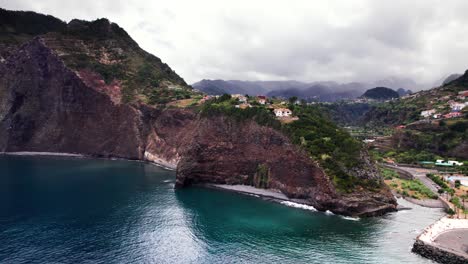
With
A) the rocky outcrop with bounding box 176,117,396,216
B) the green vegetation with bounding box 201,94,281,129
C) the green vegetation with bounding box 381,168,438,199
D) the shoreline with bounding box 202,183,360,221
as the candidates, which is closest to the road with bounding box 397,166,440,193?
the green vegetation with bounding box 381,168,438,199

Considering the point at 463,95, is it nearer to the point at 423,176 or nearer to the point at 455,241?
the point at 423,176

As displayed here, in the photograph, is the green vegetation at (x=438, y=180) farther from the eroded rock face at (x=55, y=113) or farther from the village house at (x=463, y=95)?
the eroded rock face at (x=55, y=113)

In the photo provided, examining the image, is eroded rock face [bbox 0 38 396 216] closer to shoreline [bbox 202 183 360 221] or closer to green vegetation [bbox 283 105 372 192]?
shoreline [bbox 202 183 360 221]

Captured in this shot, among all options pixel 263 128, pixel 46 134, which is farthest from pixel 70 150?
pixel 263 128

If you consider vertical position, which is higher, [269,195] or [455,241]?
[269,195]

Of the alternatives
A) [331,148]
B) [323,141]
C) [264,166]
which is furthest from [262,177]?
[331,148]

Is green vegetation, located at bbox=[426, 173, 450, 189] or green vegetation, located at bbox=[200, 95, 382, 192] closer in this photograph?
green vegetation, located at bbox=[200, 95, 382, 192]

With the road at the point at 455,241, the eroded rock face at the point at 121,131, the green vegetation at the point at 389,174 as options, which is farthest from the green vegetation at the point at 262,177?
the road at the point at 455,241
